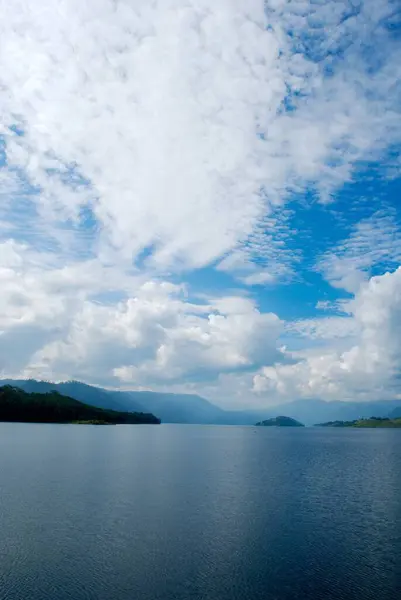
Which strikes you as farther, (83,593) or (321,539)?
(321,539)

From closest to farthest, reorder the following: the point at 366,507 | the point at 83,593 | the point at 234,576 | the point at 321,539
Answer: the point at 83,593 < the point at 234,576 < the point at 321,539 < the point at 366,507

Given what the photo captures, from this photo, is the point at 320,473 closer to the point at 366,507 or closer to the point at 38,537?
the point at 366,507

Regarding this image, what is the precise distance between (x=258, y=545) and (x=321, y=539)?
8.12 metres

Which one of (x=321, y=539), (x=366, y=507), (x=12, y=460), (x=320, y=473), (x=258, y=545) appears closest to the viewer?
(x=258, y=545)

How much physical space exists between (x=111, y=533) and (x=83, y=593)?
15653mm

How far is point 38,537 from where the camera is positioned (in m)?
46.4

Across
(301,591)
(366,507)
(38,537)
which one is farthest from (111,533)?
(366,507)

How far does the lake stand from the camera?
115 feet

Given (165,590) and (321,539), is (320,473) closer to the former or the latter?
(321,539)

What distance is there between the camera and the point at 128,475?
299 feet

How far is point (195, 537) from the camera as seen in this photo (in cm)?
4809

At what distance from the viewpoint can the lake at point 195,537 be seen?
3500cm

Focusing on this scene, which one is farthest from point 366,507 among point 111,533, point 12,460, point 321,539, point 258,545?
point 12,460

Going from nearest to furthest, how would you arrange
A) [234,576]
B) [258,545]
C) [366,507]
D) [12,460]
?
[234,576] < [258,545] < [366,507] < [12,460]
